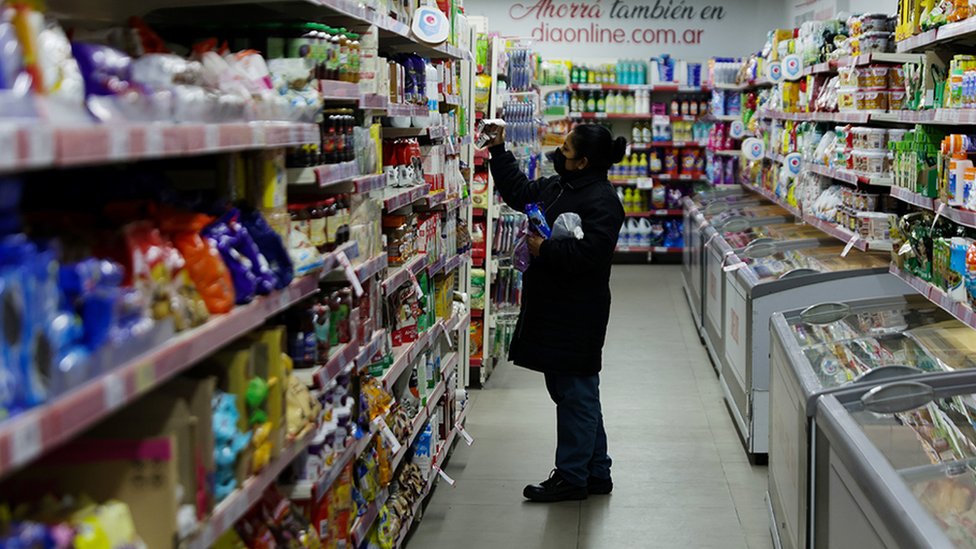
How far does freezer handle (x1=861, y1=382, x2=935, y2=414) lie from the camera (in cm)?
294

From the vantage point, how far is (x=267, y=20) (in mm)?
3197

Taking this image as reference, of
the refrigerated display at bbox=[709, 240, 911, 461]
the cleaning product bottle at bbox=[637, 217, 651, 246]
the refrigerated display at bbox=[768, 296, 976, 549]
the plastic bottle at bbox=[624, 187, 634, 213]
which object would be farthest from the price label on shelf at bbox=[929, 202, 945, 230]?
the plastic bottle at bbox=[624, 187, 634, 213]

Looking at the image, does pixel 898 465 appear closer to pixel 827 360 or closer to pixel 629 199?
pixel 827 360

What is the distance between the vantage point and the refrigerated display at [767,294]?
5.30 m

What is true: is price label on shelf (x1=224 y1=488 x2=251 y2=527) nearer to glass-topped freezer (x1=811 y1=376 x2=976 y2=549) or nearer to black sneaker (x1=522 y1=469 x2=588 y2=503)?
glass-topped freezer (x1=811 y1=376 x2=976 y2=549)

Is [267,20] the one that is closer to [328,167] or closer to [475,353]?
[328,167]

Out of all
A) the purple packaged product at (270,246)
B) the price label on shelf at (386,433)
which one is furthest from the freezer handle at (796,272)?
the purple packaged product at (270,246)

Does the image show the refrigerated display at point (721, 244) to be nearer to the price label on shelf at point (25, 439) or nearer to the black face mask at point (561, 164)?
the black face mask at point (561, 164)

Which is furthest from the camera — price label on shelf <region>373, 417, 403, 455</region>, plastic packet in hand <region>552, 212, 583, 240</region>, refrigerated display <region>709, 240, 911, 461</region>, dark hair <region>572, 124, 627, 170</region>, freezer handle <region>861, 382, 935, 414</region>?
refrigerated display <region>709, 240, 911, 461</region>

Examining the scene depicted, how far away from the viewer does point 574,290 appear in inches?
193

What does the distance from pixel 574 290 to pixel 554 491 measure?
946mm

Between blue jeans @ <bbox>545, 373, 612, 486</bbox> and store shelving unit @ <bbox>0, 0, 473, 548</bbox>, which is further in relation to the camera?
blue jeans @ <bbox>545, 373, 612, 486</bbox>

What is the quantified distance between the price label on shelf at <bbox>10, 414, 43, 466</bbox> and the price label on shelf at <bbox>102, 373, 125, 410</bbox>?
0.18 meters

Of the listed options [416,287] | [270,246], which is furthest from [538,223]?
[270,246]
